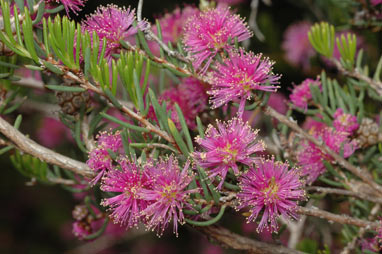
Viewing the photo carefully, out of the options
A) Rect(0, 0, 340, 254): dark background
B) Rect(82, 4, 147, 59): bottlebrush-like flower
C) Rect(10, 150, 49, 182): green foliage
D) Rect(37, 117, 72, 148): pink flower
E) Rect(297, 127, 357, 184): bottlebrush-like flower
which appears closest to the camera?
Rect(82, 4, 147, 59): bottlebrush-like flower

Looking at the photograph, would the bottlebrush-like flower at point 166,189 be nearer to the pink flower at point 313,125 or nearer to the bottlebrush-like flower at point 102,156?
the bottlebrush-like flower at point 102,156

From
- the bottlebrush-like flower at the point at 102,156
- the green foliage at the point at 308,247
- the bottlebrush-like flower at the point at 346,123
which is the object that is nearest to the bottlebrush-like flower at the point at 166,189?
the bottlebrush-like flower at the point at 102,156

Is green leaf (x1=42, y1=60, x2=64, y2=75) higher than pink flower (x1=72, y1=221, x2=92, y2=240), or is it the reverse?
green leaf (x1=42, y1=60, x2=64, y2=75)

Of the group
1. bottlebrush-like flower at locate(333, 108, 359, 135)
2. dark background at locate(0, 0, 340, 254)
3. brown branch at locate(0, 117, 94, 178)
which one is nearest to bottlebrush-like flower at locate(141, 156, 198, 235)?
brown branch at locate(0, 117, 94, 178)

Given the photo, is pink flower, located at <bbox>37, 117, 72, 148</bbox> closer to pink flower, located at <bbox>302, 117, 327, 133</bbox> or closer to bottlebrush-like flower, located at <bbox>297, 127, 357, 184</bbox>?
pink flower, located at <bbox>302, 117, 327, 133</bbox>

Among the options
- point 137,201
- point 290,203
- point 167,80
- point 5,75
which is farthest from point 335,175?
point 167,80

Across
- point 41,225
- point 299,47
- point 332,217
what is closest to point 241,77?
point 332,217
